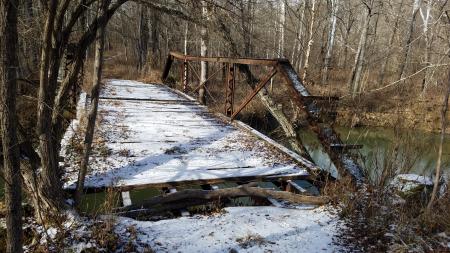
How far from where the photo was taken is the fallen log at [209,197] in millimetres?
3393

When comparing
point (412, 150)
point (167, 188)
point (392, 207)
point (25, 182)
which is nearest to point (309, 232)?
point (392, 207)

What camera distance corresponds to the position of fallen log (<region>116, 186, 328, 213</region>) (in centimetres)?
339

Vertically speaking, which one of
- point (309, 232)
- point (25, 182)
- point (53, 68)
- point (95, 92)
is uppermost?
point (53, 68)

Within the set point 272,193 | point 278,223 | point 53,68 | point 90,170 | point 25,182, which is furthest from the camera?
point 90,170

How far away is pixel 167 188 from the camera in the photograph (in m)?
3.88

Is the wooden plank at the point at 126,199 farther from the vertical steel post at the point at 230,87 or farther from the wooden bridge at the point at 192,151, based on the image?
the vertical steel post at the point at 230,87

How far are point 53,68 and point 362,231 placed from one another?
282cm

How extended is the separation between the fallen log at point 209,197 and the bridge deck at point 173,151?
426 millimetres

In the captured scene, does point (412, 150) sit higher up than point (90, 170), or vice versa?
point (412, 150)

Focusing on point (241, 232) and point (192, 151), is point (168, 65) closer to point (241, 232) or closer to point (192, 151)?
point (192, 151)

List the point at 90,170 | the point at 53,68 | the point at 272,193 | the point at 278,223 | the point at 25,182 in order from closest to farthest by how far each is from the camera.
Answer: the point at 53,68
the point at 25,182
the point at 278,223
the point at 272,193
the point at 90,170

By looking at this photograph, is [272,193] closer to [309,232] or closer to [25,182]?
[309,232]

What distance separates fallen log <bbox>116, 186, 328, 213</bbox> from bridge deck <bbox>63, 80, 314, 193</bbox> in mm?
426

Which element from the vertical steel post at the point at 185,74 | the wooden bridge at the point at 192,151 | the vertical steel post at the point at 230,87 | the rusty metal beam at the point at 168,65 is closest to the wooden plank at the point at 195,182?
the wooden bridge at the point at 192,151
